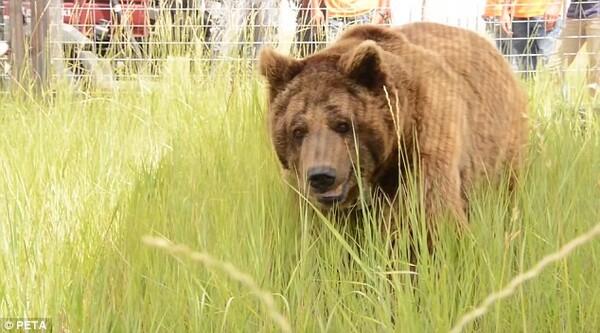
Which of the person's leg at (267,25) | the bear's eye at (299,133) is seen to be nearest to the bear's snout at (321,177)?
the bear's eye at (299,133)

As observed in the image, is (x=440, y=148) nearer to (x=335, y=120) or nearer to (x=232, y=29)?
(x=335, y=120)

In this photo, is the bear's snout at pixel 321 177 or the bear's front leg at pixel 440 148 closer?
the bear's snout at pixel 321 177

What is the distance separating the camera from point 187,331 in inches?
91.7

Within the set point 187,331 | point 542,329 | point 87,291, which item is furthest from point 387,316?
point 87,291

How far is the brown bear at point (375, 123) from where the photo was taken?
121 inches

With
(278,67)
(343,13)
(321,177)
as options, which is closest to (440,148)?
(321,177)

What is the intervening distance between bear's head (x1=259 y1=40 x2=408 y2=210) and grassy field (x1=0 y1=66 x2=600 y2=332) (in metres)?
0.14

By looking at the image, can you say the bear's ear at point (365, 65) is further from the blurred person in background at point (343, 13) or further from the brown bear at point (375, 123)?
the blurred person in background at point (343, 13)

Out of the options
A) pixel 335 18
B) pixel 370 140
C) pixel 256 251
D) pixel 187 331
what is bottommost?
pixel 187 331

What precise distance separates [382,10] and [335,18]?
1.09 feet

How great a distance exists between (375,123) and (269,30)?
240 centimetres

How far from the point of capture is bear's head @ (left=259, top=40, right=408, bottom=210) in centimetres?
303

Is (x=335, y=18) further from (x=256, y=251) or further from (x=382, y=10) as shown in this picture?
(x=256, y=251)

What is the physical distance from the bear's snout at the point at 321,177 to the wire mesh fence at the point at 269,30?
74.8 inches
